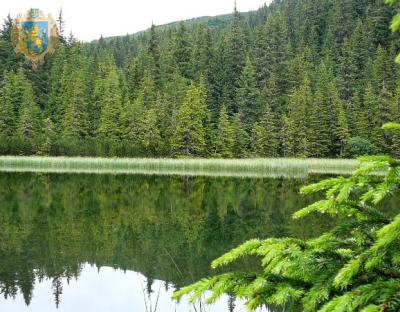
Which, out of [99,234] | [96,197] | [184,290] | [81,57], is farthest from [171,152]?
[184,290]

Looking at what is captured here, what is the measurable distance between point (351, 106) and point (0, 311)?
5602cm

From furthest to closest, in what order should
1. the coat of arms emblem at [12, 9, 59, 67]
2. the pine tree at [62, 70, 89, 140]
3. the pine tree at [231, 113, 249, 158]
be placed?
the coat of arms emblem at [12, 9, 59, 67], the pine tree at [62, 70, 89, 140], the pine tree at [231, 113, 249, 158]

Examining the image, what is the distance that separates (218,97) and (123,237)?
52.7 meters

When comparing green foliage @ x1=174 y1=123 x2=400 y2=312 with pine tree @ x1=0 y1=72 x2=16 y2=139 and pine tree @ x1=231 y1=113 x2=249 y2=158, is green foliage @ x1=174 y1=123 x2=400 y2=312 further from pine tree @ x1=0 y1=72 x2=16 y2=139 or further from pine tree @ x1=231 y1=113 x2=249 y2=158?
pine tree @ x1=0 y1=72 x2=16 y2=139

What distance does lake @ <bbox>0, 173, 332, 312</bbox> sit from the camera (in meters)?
8.35

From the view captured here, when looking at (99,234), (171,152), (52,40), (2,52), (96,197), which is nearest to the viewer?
(99,234)

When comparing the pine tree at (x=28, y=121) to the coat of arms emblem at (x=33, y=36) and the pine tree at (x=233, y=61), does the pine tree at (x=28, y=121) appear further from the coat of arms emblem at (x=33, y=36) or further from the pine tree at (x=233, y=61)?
the pine tree at (x=233, y=61)

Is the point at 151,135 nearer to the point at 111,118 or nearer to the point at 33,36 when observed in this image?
the point at 111,118

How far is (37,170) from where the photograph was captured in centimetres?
3547

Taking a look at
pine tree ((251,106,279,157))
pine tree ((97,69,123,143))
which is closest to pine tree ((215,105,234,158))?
pine tree ((251,106,279,157))

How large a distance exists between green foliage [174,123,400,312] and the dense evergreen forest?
47894mm

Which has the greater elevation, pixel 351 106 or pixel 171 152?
pixel 351 106

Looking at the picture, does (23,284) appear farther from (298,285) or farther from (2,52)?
(2,52)

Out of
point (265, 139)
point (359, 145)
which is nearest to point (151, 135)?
point (265, 139)
